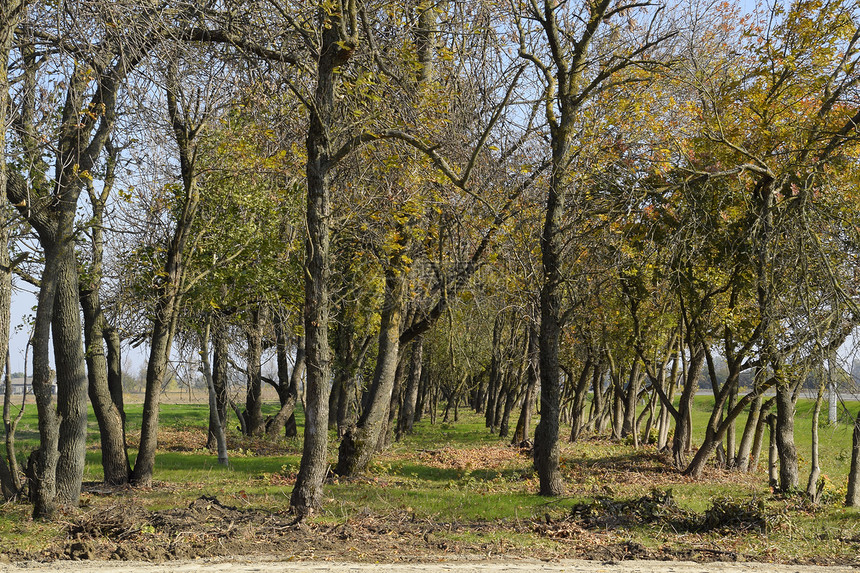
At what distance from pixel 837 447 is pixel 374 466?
67.4 feet

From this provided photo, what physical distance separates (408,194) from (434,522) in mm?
5304

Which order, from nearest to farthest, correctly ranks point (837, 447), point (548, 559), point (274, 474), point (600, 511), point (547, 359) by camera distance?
point (548, 559), point (600, 511), point (547, 359), point (274, 474), point (837, 447)

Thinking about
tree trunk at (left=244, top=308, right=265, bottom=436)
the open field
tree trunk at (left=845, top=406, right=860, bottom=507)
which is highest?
tree trunk at (left=244, top=308, right=265, bottom=436)

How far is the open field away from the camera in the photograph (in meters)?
7.76

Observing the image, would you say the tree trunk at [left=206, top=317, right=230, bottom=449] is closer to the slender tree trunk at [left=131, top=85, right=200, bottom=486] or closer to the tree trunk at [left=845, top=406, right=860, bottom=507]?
the slender tree trunk at [left=131, top=85, right=200, bottom=486]

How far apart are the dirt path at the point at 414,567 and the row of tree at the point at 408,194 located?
7.14 ft

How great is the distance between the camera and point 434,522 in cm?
945

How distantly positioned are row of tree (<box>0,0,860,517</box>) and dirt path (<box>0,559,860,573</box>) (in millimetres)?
2175

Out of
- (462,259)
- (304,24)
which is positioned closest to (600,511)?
(462,259)

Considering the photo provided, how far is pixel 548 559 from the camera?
25.4 ft

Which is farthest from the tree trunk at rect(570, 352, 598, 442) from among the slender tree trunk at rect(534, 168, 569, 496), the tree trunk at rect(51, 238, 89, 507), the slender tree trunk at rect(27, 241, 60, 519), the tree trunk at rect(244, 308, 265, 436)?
the slender tree trunk at rect(27, 241, 60, 519)

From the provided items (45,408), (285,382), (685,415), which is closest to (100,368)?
(45,408)

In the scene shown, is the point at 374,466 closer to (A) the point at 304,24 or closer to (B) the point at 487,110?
(B) the point at 487,110

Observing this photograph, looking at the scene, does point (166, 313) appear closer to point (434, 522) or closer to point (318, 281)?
point (318, 281)
